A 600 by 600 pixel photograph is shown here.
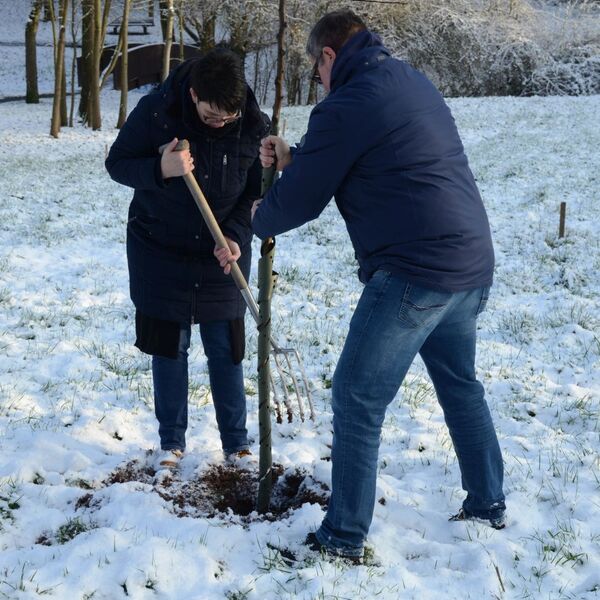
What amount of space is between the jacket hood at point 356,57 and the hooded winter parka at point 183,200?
2.90ft

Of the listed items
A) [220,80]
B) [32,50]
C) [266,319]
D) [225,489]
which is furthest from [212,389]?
[32,50]

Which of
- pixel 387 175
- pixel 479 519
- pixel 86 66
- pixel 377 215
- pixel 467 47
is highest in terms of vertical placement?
pixel 467 47

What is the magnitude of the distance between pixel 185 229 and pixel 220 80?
30.6 inches

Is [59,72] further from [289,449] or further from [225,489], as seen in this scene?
[225,489]

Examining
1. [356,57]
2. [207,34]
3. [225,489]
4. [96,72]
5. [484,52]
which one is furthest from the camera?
[484,52]

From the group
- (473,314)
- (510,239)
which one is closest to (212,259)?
(473,314)

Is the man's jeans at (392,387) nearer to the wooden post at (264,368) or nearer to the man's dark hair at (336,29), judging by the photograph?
the wooden post at (264,368)

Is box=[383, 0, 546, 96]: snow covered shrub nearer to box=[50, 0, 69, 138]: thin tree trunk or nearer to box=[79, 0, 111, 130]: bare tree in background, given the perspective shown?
→ box=[79, 0, 111, 130]: bare tree in background

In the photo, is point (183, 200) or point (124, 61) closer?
point (183, 200)

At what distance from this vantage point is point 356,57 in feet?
8.84

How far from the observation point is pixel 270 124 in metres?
3.63

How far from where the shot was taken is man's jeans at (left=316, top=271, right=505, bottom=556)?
9.31 feet

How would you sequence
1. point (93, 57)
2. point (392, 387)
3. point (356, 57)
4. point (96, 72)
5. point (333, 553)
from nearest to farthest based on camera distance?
point (356, 57), point (392, 387), point (333, 553), point (93, 57), point (96, 72)

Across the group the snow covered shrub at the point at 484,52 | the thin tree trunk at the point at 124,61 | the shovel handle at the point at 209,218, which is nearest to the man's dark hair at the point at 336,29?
the shovel handle at the point at 209,218
